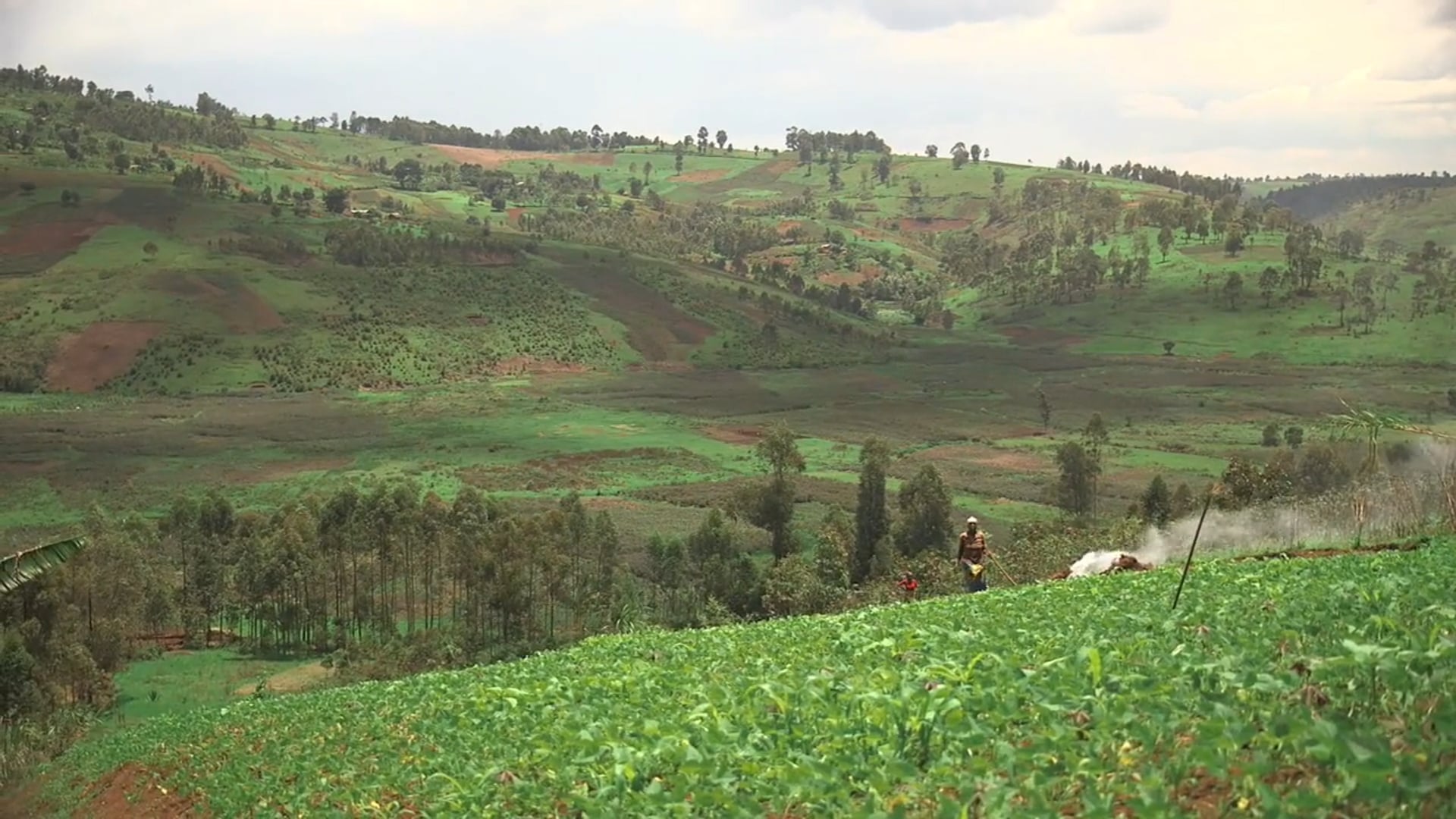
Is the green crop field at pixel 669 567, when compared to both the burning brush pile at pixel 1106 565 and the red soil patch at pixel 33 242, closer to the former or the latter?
the red soil patch at pixel 33 242

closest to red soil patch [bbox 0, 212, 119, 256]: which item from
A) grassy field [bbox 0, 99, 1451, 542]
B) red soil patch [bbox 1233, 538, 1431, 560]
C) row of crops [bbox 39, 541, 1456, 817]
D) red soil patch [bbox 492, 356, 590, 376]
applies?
grassy field [bbox 0, 99, 1451, 542]

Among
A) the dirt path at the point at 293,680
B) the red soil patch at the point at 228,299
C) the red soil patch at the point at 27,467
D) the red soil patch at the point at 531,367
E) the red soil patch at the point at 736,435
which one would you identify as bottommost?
the dirt path at the point at 293,680

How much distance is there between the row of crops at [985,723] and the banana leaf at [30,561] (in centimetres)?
916

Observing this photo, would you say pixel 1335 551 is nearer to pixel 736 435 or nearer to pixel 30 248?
pixel 736 435

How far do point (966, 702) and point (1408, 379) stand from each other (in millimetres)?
180719

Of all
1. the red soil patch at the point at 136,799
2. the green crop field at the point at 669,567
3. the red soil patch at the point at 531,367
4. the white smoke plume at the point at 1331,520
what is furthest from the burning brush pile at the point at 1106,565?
the red soil patch at the point at 531,367

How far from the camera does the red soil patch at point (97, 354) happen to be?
157375mm

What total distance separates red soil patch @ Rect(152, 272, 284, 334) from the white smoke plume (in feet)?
544

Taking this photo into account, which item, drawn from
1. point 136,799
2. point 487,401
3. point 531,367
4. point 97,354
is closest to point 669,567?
point 136,799

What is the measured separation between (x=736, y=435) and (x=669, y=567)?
68.2m

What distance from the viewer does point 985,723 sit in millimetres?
8930

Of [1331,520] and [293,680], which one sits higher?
[1331,520]

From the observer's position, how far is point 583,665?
19.5 m

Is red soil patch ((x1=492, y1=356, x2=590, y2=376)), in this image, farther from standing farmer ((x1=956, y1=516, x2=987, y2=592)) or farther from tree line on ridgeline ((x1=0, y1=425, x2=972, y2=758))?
standing farmer ((x1=956, y1=516, x2=987, y2=592))
